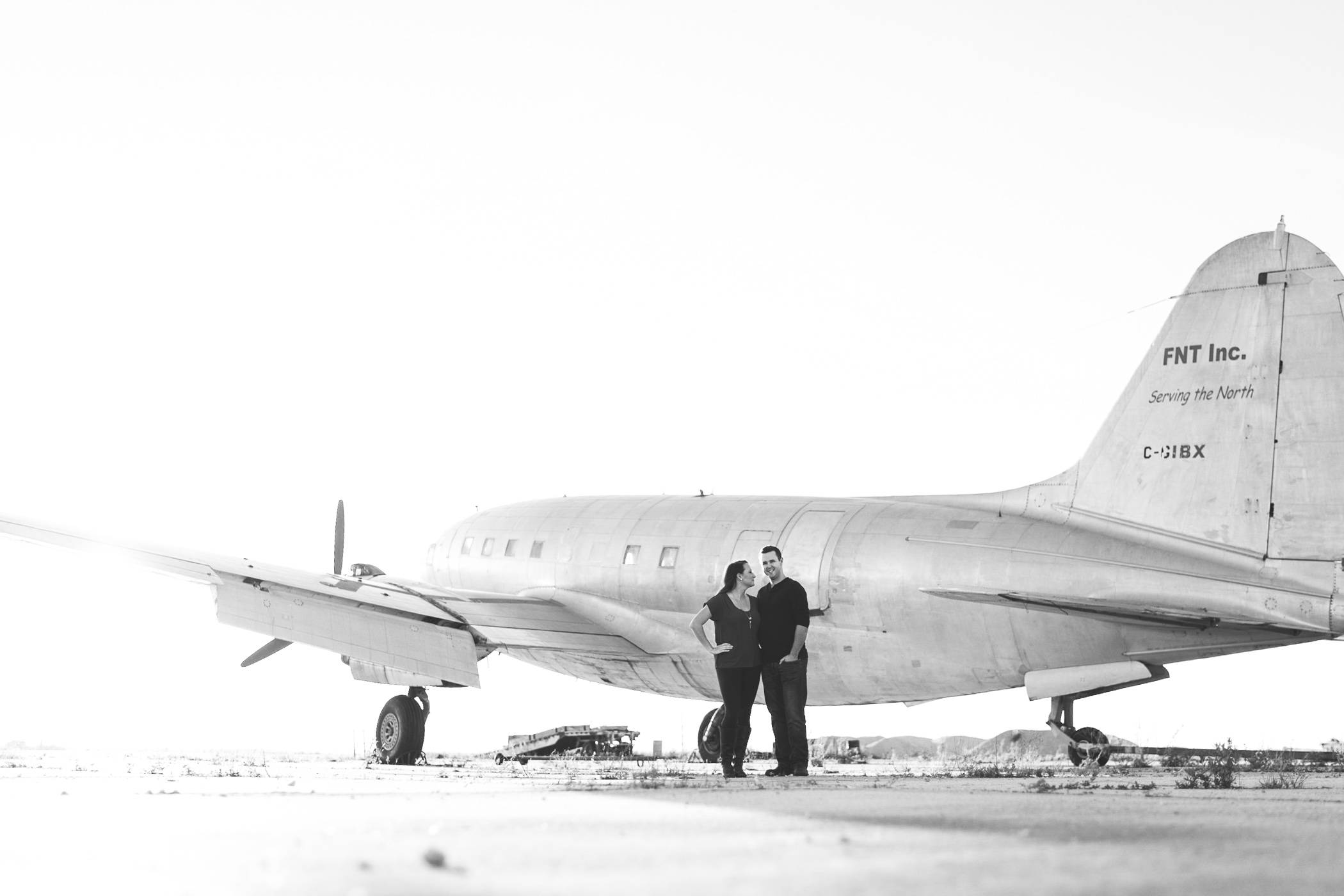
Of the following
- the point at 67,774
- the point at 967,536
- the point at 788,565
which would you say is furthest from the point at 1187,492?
the point at 67,774

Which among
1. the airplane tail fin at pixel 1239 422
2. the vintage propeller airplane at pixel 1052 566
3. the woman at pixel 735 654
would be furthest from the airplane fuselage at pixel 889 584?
the woman at pixel 735 654

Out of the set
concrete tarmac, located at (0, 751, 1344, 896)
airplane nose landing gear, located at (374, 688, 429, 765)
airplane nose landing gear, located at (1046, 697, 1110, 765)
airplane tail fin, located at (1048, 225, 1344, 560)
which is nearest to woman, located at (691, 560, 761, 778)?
concrete tarmac, located at (0, 751, 1344, 896)

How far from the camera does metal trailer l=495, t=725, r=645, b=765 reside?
27.6 metres

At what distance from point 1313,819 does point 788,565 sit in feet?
40.8

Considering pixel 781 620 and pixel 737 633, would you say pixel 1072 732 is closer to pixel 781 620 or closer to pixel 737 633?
pixel 781 620

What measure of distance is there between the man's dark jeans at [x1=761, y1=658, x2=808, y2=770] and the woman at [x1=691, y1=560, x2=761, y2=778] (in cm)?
19

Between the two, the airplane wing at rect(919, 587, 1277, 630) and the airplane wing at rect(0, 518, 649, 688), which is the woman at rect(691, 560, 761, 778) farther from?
the airplane wing at rect(0, 518, 649, 688)

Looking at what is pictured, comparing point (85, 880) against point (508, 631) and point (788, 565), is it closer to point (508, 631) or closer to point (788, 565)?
point (788, 565)

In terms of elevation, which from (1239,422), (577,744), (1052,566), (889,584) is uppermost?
(1239,422)

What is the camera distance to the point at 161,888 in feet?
19.1

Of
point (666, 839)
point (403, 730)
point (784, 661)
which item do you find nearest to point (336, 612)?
point (403, 730)

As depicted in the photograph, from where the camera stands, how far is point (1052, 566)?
18.8 m

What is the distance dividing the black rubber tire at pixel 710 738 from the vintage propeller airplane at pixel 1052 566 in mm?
2293

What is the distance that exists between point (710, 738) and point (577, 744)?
3021 mm
